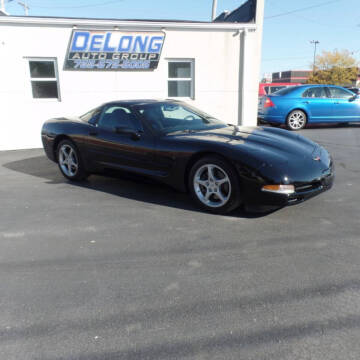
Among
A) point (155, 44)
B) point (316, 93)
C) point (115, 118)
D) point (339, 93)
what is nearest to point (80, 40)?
point (155, 44)

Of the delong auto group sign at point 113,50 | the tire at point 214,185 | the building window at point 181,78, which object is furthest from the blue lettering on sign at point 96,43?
the tire at point 214,185

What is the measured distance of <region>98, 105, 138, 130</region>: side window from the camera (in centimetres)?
475

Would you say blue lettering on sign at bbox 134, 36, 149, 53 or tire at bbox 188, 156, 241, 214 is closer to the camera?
tire at bbox 188, 156, 241, 214

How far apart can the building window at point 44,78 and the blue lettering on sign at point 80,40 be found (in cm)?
70

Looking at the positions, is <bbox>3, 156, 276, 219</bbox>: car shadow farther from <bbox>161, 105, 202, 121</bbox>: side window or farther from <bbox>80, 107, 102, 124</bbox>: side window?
<bbox>161, 105, 202, 121</bbox>: side window

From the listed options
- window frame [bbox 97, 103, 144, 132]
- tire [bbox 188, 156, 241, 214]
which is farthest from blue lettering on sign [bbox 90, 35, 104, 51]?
tire [bbox 188, 156, 241, 214]

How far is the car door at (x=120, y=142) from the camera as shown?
4.43m

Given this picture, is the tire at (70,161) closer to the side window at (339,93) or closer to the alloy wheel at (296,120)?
the alloy wheel at (296,120)

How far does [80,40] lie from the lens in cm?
909

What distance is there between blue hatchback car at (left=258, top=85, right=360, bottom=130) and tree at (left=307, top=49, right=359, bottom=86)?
39159 mm

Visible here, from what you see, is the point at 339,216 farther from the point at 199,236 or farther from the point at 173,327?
the point at 173,327

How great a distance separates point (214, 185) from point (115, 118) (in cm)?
195

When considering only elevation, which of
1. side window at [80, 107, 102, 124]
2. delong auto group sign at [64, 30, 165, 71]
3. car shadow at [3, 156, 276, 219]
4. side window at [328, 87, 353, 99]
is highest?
delong auto group sign at [64, 30, 165, 71]

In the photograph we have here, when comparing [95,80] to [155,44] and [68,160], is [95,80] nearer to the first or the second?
[155,44]
